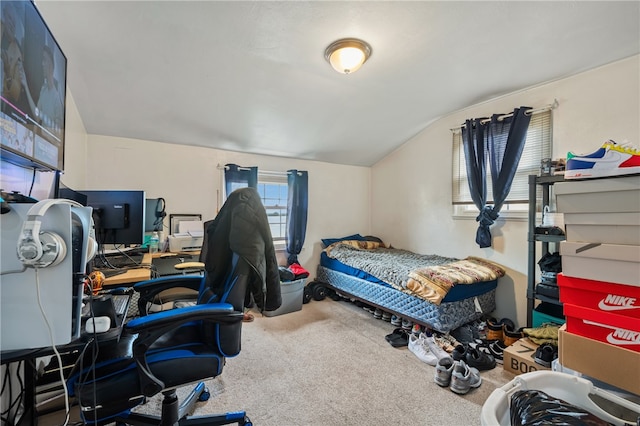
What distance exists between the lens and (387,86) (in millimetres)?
2557

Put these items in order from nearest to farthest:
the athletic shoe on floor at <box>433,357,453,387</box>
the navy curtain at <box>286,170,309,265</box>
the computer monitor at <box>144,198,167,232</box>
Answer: the athletic shoe on floor at <box>433,357,453,387</box> < the computer monitor at <box>144,198,167,232</box> < the navy curtain at <box>286,170,309,265</box>

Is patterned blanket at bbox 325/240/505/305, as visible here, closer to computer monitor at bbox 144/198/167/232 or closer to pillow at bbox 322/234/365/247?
pillow at bbox 322/234/365/247

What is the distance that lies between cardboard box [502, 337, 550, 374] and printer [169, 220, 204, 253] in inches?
115

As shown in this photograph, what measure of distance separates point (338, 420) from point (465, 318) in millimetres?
1558

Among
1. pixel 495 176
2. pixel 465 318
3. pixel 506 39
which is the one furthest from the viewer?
pixel 495 176

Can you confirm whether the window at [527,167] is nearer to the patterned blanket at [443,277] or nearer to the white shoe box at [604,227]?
the patterned blanket at [443,277]

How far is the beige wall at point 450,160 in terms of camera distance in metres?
2.18

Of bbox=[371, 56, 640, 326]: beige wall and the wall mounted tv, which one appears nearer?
the wall mounted tv

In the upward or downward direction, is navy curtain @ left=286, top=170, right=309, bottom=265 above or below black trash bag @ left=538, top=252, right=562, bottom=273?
above

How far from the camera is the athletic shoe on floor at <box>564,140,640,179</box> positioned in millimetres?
1140

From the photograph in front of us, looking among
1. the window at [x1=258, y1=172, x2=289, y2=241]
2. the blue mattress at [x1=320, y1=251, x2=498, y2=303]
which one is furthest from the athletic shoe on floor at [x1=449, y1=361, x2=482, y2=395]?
the window at [x1=258, y1=172, x2=289, y2=241]

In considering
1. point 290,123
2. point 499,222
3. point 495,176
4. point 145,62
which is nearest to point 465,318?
point 499,222

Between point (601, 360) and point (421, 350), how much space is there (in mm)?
1150

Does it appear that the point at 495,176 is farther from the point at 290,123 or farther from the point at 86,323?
the point at 86,323
